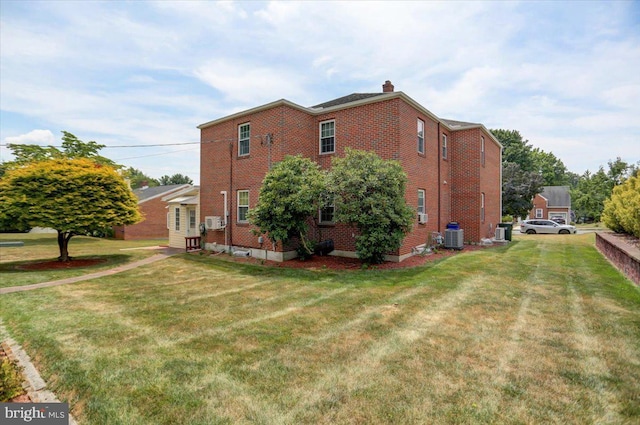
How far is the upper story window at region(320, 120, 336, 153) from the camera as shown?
13.5m

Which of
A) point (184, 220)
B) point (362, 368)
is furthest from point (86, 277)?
point (362, 368)

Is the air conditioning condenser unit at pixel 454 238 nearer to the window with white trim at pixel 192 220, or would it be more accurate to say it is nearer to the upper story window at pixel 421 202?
the upper story window at pixel 421 202

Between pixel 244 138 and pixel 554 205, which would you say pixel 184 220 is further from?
A: pixel 554 205

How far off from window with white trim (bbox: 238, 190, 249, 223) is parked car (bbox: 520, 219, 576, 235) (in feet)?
87.9

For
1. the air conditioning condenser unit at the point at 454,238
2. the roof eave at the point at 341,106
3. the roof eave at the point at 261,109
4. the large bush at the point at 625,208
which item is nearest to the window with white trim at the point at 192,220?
the roof eave at the point at 261,109

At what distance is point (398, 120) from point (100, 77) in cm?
1286

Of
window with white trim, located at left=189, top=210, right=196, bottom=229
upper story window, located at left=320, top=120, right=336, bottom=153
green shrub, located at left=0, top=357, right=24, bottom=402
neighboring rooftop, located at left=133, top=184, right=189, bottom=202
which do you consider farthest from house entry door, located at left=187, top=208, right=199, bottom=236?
green shrub, located at left=0, top=357, right=24, bottom=402

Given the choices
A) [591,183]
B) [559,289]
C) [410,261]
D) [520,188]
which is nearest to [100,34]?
[410,261]

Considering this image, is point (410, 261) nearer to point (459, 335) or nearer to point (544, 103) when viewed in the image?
point (459, 335)

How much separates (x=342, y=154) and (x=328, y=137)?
4.08 ft

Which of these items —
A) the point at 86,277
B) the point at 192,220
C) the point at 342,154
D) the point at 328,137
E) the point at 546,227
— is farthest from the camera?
the point at 546,227

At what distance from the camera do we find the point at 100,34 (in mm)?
10406

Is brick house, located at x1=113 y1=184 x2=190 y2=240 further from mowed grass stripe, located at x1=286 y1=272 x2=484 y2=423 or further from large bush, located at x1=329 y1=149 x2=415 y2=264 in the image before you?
mowed grass stripe, located at x1=286 y1=272 x2=484 y2=423

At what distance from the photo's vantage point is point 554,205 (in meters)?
47.6
